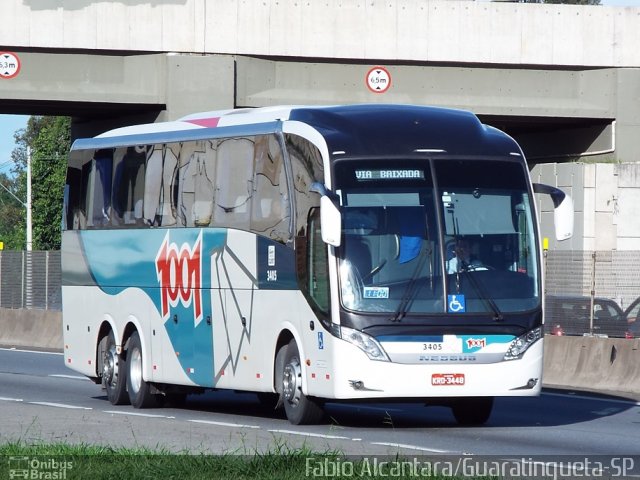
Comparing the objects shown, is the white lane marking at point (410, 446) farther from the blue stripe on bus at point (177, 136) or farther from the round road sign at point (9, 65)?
the round road sign at point (9, 65)

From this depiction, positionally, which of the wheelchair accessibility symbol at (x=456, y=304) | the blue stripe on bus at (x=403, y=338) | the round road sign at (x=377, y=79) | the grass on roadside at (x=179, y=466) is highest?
the round road sign at (x=377, y=79)

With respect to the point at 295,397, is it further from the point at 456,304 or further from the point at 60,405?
the point at 60,405

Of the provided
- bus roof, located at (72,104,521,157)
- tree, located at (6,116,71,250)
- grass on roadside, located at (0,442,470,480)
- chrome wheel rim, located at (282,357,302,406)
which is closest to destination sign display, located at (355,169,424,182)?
bus roof, located at (72,104,521,157)

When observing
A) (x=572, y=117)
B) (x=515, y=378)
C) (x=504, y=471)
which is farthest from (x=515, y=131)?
(x=504, y=471)

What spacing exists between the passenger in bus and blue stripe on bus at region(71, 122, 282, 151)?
8.72ft

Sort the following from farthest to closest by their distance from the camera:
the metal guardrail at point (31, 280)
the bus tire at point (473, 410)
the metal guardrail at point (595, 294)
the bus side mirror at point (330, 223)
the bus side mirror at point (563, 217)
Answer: the metal guardrail at point (31, 280) < the metal guardrail at point (595, 294) < the bus tire at point (473, 410) < the bus side mirror at point (563, 217) < the bus side mirror at point (330, 223)

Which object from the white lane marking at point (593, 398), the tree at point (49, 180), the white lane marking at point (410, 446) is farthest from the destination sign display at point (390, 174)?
the tree at point (49, 180)

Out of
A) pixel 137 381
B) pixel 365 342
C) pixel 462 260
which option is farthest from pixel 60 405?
pixel 462 260

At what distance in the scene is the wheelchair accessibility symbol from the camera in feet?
53.4

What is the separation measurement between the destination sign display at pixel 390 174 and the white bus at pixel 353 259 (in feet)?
0.05

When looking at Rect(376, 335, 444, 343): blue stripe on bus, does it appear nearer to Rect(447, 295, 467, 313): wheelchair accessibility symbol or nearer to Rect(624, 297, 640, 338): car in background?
Rect(447, 295, 467, 313): wheelchair accessibility symbol

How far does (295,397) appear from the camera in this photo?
17.0m

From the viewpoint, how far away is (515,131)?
4484 cm

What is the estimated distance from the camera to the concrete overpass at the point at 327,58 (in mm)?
35688
